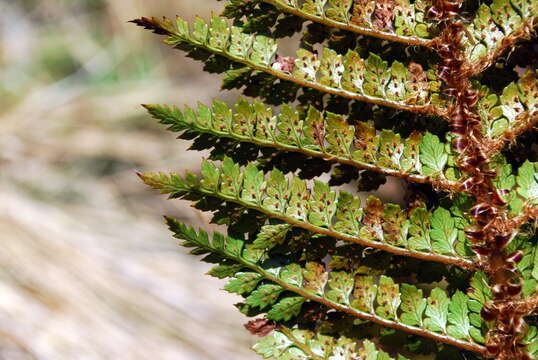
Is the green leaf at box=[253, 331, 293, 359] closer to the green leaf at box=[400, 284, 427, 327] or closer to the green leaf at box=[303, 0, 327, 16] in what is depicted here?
the green leaf at box=[400, 284, 427, 327]

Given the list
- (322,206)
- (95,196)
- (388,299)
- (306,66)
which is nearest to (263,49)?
(306,66)

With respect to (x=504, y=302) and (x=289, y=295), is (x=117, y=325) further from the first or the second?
(x=504, y=302)

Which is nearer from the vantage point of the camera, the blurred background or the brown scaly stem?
the brown scaly stem

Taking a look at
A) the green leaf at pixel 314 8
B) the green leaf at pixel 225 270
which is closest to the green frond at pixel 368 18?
the green leaf at pixel 314 8

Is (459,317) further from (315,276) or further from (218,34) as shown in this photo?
(218,34)

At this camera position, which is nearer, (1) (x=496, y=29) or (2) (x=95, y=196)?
(1) (x=496, y=29)

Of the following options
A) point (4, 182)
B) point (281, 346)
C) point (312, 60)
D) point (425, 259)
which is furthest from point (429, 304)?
point (4, 182)

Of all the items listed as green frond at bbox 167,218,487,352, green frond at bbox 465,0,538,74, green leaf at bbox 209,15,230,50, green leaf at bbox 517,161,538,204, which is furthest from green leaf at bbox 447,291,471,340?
green leaf at bbox 209,15,230,50

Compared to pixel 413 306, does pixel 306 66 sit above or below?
above
